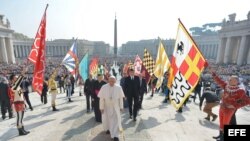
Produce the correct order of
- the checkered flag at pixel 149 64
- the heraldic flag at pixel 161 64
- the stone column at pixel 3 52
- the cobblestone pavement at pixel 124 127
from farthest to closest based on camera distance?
the stone column at pixel 3 52 < the checkered flag at pixel 149 64 < the heraldic flag at pixel 161 64 < the cobblestone pavement at pixel 124 127

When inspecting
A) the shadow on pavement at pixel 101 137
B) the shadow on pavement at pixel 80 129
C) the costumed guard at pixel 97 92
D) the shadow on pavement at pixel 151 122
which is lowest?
the shadow on pavement at pixel 151 122

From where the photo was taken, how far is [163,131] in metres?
5.55

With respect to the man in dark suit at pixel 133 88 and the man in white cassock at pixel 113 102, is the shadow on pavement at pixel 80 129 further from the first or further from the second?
the man in dark suit at pixel 133 88

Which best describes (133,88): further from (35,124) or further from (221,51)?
(221,51)

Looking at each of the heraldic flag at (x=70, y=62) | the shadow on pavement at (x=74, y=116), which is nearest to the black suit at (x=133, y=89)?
the shadow on pavement at (x=74, y=116)

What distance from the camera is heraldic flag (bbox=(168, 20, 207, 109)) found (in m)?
5.54

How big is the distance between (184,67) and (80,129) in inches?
140

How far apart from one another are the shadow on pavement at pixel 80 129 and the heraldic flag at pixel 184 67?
267 centimetres

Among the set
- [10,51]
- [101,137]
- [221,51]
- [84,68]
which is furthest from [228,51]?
[10,51]

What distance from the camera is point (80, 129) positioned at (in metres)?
5.59

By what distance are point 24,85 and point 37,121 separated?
7.56ft

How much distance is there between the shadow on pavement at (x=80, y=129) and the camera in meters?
5.10

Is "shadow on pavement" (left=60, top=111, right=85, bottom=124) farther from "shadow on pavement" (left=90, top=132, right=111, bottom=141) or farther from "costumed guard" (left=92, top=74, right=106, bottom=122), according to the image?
"shadow on pavement" (left=90, top=132, right=111, bottom=141)

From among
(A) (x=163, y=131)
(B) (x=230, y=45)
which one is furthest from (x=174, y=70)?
(B) (x=230, y=45)
